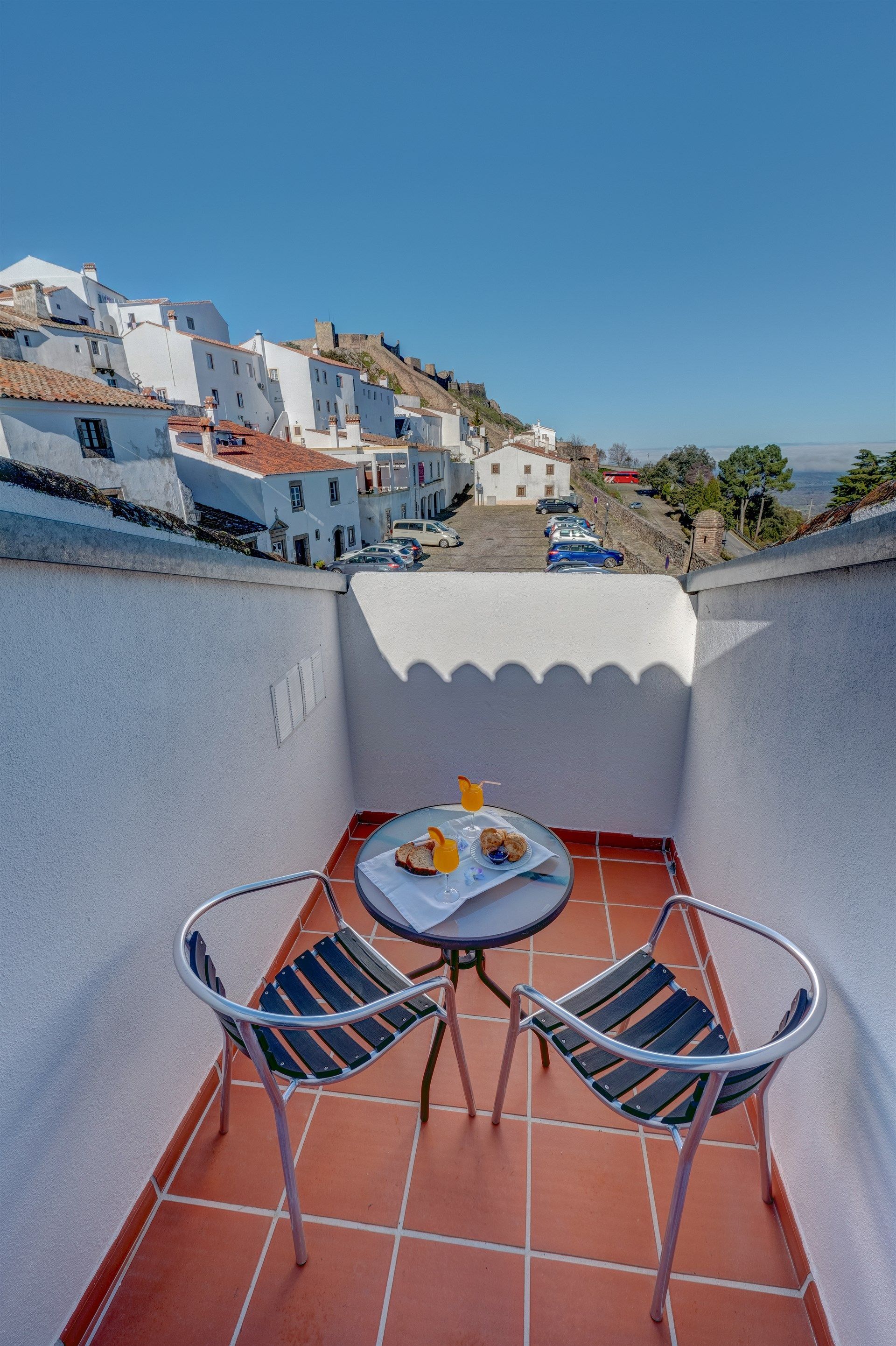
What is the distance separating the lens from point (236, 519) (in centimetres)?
1415

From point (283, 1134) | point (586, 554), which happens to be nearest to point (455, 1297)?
point (283, 1134)

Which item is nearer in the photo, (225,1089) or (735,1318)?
(735,1318)

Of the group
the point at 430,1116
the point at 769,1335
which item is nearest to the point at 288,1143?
the point at 430,1116

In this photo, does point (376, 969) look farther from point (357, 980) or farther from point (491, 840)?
point (491, 840)

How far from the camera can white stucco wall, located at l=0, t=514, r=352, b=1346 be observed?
127cm

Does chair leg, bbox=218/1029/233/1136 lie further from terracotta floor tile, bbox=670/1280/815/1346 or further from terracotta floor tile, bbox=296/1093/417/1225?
terracotta floor tile, bbox=670/1280/815/1346

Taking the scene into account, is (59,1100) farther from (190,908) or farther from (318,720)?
(318,720)

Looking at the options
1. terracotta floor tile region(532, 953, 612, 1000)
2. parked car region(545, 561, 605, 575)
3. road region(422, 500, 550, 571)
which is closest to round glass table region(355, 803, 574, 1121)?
terracotta floor tile region(532, 953, 612, 1000)

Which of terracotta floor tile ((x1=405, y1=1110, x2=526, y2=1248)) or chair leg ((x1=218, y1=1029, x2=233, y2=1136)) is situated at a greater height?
chair leg ((x1=218, y1=1029, x2=233, y2=1136))

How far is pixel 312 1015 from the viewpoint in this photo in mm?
1765

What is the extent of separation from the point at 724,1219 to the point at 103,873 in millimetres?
2069

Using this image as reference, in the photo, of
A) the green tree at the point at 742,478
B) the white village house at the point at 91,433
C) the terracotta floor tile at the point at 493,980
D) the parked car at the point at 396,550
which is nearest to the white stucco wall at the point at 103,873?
the terracotta floor tile at the point at 493,980

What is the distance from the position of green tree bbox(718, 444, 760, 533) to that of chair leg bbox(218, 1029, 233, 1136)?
39.1 metres

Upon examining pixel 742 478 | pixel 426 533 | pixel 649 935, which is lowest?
pixel 649 935
